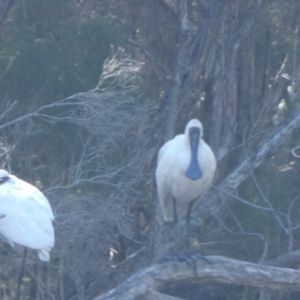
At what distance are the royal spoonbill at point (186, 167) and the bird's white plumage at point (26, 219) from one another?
90 centimetres

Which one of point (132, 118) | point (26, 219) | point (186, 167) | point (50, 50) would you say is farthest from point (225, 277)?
point (50, 50)

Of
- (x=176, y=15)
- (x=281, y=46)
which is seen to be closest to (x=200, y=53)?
(x=176, y=15)

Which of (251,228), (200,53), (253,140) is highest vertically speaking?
(200,53)

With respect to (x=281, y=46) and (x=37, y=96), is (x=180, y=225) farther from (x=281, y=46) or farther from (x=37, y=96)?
(x=281, y=46)

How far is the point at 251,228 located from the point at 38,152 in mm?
2360

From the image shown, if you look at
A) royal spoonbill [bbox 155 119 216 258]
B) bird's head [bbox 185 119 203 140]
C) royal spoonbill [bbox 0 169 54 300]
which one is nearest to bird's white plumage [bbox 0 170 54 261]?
royal spoonbill [bbox 0 169 54 300]

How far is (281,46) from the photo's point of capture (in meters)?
11.3

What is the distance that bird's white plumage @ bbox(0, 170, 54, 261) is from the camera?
6.91 meters

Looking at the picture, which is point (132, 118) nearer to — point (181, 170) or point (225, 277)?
point (181, 170)

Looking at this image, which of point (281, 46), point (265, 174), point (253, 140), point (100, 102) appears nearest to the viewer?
point (100, 102)

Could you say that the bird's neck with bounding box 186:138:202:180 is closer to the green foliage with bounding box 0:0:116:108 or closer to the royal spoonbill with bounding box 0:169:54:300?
the royal spoonbill with bounding box 0:169:54:300

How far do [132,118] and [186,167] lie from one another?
8.54ft

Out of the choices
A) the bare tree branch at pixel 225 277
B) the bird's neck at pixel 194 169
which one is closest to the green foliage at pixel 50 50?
the bird's neck at pixel 194 169

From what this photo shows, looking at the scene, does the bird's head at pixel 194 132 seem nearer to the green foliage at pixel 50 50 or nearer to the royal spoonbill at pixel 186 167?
the royal spoonbill at pixel 186 167
